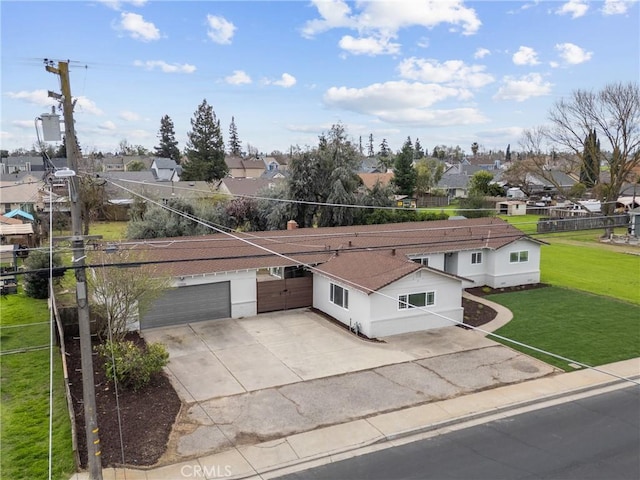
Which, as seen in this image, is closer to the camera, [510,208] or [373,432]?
[373,432]

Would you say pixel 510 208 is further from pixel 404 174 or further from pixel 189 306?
pixel 189 306

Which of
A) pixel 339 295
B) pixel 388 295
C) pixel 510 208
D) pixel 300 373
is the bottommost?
pixel 300 373

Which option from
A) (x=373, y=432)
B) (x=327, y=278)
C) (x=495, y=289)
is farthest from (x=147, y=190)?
(x=373, y=432)

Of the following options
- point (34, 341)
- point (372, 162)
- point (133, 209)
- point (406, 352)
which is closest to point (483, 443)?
point (406, 352)

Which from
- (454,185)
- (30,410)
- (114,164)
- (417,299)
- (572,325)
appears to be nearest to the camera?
(30,410)

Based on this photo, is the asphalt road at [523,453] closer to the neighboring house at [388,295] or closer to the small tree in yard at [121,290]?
the neighboring house at [388,295]

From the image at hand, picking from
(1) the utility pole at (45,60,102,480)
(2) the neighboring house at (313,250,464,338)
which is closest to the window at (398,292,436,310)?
(2) the neighboring house at (313,250,464,338)

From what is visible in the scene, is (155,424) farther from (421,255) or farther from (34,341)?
(421,255)
